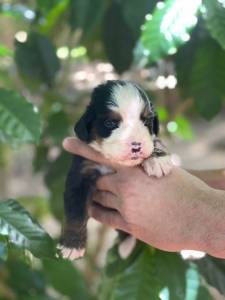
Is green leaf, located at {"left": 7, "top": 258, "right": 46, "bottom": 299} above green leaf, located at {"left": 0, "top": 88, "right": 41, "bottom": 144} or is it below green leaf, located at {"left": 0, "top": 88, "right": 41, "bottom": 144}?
below

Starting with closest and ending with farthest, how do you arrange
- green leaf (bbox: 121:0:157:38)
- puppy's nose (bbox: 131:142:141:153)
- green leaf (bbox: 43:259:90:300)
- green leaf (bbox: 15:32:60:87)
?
puppy's nose (bbox: 131:142:141:153) < green leaf (bbox: 121:0:157:38) < green leaf (bbox: 15:32:60:87) < green leaf (bbox: 43:259:90:300)

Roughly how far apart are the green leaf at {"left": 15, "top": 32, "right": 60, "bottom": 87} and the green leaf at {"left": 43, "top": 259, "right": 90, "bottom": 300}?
445 mm

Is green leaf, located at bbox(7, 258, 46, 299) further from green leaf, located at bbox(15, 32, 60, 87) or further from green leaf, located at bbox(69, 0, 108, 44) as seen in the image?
green leaf, located at bbox(69, 0, 108, 44)

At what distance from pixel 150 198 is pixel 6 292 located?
3.02 ft

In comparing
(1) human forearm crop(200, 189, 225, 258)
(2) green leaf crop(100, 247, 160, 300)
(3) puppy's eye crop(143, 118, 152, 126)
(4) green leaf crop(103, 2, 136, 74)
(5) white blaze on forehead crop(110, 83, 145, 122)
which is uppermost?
(4) green leaf crop(103, 2, 136, 74)

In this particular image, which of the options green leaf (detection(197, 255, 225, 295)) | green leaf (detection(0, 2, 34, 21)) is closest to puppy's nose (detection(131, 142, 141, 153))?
green leaf (detection(197, 255, 225, 295))

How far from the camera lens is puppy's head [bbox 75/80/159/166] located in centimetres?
88

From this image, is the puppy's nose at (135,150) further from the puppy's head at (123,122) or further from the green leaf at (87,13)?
the green leaf at (87,13)

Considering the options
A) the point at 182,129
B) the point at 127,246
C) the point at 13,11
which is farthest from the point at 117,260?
the point at 13,11

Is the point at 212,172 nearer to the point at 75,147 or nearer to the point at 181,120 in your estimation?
the point at 75,147

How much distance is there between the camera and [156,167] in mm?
938

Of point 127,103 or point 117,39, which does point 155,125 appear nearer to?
point 127,103

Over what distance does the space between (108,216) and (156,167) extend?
128 millimetres

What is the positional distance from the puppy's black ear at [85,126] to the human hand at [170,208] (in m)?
0.02
